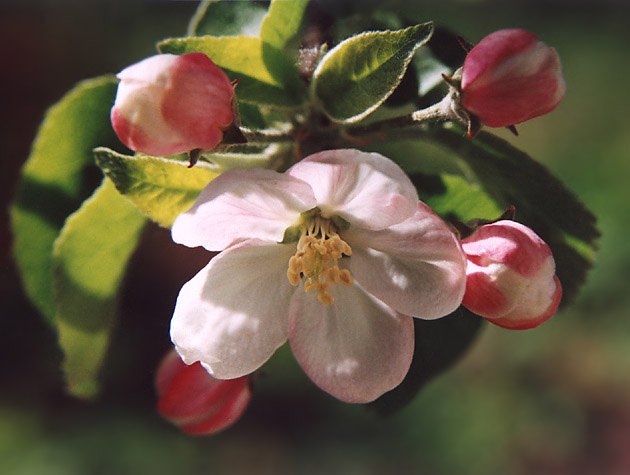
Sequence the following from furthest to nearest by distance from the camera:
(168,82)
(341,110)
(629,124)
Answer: (629,124), (341,110), (168,82)

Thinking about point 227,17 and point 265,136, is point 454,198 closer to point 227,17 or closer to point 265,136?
point 265,136

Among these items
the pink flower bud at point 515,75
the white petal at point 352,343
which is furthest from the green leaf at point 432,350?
the pink flower bud at point 515,75

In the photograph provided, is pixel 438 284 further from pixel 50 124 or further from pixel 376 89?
pixel 50 124

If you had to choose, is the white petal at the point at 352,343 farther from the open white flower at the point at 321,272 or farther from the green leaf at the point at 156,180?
the green leaf at the point at 156,180

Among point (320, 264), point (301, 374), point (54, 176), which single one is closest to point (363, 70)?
point (320, 264)

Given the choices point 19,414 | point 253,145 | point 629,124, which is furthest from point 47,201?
point 629,124

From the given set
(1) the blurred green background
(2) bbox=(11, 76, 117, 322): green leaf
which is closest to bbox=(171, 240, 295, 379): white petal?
(2) bbox=(11, 76, 117, 322): green leaf

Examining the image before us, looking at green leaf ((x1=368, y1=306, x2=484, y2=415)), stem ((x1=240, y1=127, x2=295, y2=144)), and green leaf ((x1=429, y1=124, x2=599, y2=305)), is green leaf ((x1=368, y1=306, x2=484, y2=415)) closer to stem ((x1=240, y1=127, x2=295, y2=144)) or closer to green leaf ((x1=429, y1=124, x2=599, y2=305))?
green leaf ((x1=429, y1=124, x2=599, y2=305))
